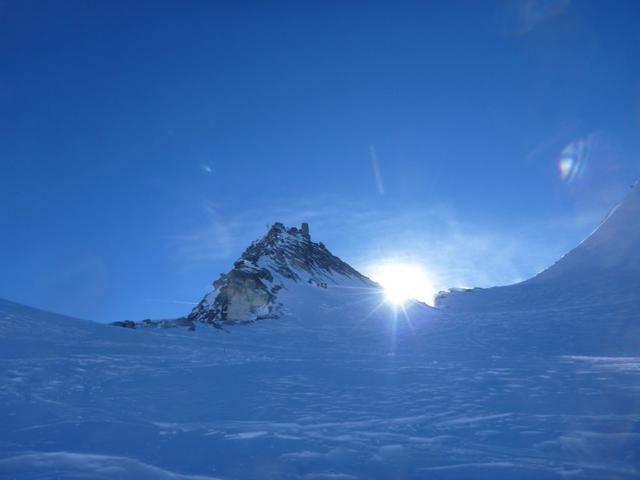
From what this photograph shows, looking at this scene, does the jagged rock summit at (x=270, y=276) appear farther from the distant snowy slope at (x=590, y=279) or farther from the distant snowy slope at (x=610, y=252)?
the distant snowy slope at (x=610, y=252)

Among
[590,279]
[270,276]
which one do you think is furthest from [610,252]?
[270,276]

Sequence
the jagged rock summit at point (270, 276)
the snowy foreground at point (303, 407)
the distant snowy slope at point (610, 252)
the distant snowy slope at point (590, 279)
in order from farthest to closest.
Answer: the distant snowy slope at point (610, 252), the jagged rock summit at point (270, 276), the distant snowy slope at point (590, 279), the snowy foreground at point (303, 407)

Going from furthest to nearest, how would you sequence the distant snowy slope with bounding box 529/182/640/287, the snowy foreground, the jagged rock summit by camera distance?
the distant snowy slope with bounding box 529/182/640/287, the jagged rock summit, the snowy foreground

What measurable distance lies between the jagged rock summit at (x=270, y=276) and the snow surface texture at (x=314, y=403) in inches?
317

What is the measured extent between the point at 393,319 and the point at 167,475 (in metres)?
22.1

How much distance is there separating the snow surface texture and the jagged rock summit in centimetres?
805

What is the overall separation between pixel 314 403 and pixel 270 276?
24.5 meters

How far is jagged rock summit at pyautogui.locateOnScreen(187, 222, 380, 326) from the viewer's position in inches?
1182

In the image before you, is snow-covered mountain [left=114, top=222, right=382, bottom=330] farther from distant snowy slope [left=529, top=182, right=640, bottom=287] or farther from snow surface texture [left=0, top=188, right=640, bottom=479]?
distant snowy slope [left=529, top=182, right=640, bottom=287]

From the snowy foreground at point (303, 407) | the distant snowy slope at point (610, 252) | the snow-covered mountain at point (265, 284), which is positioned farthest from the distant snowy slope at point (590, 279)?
the snowy foreground at point (303, 407)

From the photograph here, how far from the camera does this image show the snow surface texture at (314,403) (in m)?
6.39

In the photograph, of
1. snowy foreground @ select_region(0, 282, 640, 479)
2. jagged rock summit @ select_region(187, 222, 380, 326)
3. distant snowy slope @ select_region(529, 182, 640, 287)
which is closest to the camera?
snowy foreground @ select_region(0, 282, 640, 479)

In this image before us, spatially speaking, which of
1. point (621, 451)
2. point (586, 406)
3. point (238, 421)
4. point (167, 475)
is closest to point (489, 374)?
point (586, 406)

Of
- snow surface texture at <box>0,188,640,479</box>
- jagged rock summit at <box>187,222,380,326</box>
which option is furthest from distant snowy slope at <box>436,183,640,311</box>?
jagged rock summit at <box>187,222,380,326</box>
